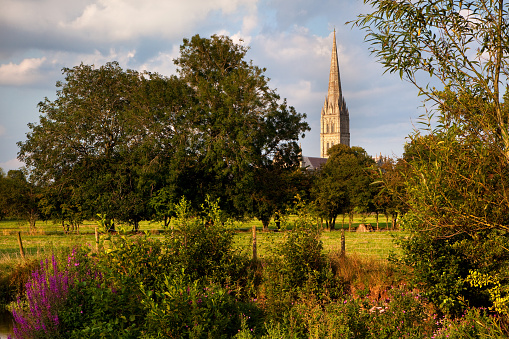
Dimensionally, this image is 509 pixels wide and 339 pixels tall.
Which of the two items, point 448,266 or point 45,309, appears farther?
point 448,266

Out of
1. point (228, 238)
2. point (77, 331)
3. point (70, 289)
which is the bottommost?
point (77, 331)

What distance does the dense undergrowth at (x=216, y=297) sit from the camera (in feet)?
22.1

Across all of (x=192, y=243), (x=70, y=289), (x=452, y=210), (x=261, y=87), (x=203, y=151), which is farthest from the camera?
(x=261, y=87)

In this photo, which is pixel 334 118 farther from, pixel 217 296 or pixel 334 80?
pixel 217 296

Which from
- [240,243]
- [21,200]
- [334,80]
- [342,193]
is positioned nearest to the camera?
[240,243]

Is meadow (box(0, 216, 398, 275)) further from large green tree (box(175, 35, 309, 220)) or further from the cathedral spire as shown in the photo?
the cathedral spire

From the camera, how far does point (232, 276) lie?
10320 millimetres

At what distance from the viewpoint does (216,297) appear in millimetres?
7219

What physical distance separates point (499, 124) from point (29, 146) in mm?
29638

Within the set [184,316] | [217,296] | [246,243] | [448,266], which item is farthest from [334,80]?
[184,316]

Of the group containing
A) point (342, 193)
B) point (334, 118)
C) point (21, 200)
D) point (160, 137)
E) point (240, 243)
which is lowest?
point (240, 243)

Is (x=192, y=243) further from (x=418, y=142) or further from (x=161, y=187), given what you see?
(x=161, y=187)

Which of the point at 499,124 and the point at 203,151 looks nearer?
the point at 499,124

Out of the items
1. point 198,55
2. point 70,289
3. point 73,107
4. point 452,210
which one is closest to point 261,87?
point 198,55
